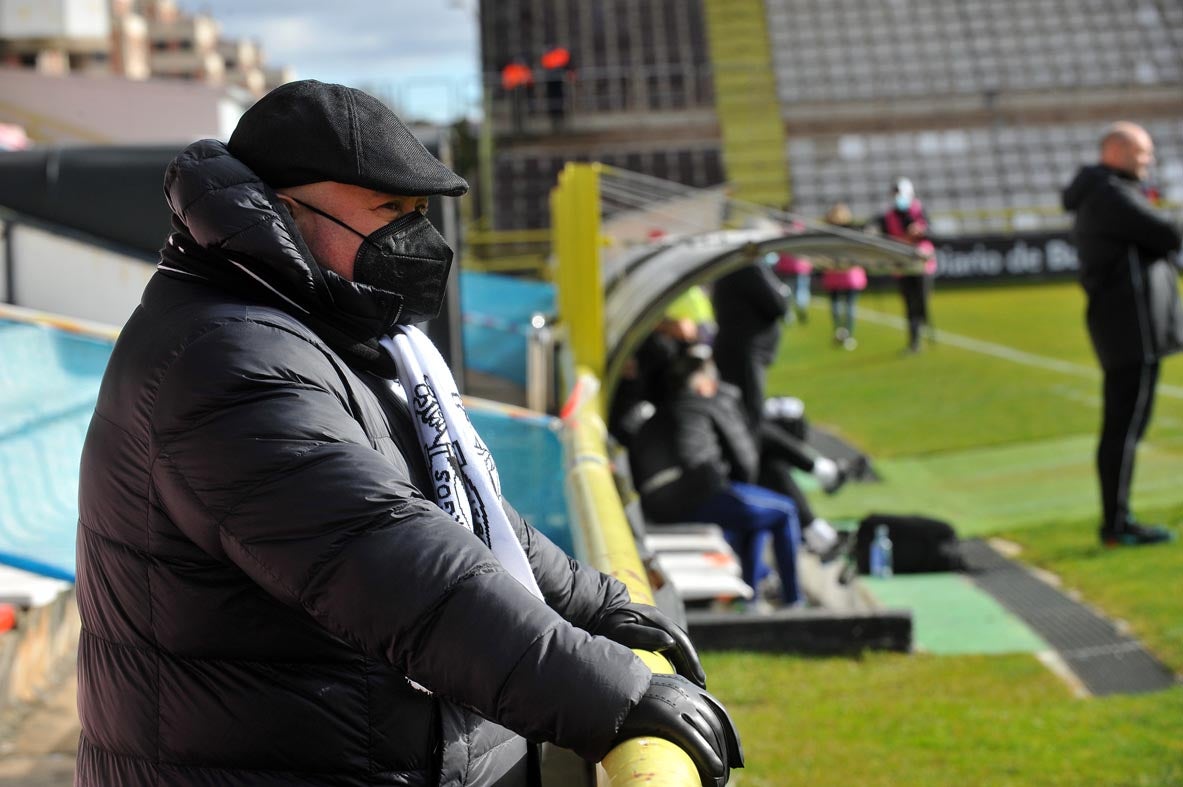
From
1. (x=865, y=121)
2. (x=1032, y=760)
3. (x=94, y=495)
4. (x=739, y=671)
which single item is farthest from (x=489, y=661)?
(x=865, y=121)

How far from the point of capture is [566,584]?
7.65 feet

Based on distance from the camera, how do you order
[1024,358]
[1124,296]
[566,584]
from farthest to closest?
[1024,358]
[1124,296]
[566,584]

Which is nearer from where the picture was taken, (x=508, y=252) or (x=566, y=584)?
(x=566, y=584)

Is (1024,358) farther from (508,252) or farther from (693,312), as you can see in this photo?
(508,252)

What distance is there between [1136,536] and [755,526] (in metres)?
2.23

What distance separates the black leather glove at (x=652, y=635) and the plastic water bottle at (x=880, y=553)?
5.68 meters

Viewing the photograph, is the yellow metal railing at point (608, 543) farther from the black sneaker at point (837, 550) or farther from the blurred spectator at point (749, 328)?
the blurred spectator at point (749, 328)

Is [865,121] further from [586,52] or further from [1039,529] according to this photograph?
[1039,529]

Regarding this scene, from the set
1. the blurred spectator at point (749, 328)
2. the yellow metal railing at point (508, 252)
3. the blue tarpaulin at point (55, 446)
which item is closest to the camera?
the blue tarpaulin at point (55, 446)

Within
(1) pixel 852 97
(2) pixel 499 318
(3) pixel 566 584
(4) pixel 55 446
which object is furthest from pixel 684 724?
(1) pixel 852 97

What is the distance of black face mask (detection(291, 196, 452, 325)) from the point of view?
1.98 m

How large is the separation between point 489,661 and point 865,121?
3285 cm

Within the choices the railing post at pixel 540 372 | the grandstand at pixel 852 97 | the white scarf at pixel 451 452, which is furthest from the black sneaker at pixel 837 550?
the grandstand at pixel 852 97

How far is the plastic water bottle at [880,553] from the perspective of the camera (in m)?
7.79
